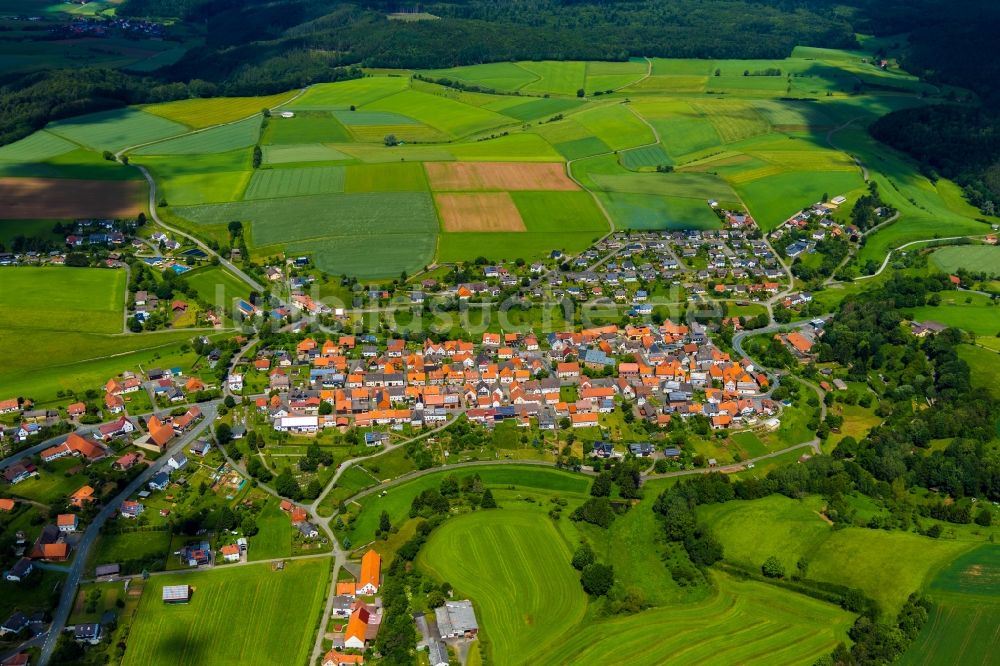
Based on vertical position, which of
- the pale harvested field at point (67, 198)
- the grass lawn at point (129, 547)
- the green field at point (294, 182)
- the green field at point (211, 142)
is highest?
the green field at point (211, 142)

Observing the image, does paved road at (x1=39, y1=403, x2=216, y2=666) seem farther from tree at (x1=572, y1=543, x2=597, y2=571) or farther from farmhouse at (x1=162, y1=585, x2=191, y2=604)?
tree at (x1=572, y1=543, x2=597, y2=571)

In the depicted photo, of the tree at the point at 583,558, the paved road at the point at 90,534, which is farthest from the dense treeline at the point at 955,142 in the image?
the paved road at the point at 90,534

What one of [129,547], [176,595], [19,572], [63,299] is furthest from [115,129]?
[176,595]

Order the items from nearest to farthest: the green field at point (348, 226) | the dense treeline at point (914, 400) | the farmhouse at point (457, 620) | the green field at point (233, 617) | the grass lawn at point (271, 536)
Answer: the green field at point (233, 617) → the farmhouse at point (457, 620) → the grass lawn at point (271, 536) → the dense treeline at point (914, 400) → the green field at point (348, 226)

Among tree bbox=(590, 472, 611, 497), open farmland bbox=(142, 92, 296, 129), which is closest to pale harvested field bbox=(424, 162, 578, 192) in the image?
open farmland bbox=(142, 92, 296, 129)

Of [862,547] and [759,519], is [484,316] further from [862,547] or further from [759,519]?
[862,547]

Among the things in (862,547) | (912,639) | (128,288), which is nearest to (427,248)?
(128,288)

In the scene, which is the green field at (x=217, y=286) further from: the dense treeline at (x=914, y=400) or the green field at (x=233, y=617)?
the dense treeline at (x=914, y=400)
